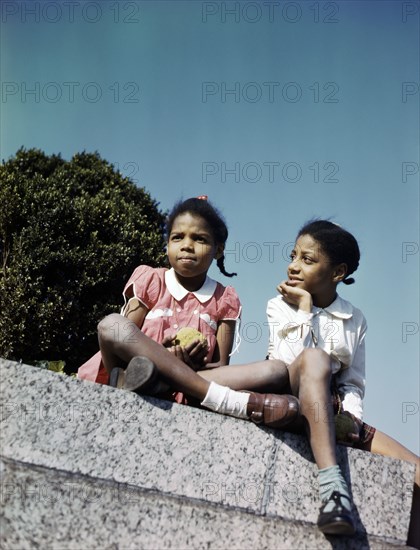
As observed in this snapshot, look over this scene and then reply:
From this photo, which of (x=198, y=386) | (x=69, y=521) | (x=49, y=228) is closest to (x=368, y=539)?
(x=198, y=386)

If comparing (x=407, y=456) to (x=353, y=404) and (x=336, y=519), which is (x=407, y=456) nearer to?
(x=353, y=404)

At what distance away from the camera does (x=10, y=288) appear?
9.20m

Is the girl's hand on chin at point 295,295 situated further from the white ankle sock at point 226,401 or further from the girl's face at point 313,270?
the white ankle sock at point 226,401

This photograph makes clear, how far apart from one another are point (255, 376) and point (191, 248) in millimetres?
1108

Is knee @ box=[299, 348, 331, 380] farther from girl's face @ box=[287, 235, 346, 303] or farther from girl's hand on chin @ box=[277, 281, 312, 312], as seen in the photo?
girl's face @ box=[287, 235, 346, 303]

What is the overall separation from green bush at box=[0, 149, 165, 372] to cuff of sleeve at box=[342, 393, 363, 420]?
619cm

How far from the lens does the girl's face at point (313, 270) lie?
4109mm

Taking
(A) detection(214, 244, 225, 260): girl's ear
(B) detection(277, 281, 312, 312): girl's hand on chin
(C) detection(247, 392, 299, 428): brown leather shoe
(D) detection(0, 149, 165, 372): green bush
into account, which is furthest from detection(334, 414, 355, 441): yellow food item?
(D) detection(0, 149, 165, 372): green bush

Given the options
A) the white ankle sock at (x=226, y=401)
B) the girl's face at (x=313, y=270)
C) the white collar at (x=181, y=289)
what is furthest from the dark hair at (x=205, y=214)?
the white ankle sock at (x=226, y=401)

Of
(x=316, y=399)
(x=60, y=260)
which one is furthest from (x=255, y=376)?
(x=60, y=260)

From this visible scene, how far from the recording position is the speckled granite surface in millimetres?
2793

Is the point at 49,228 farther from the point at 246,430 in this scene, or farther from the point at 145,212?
the point at 246,430

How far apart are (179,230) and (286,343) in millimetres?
1146

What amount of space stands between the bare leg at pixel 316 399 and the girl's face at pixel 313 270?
0.74 meters
